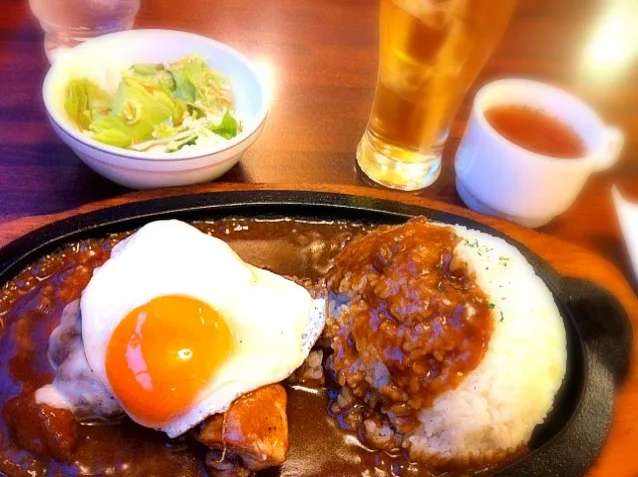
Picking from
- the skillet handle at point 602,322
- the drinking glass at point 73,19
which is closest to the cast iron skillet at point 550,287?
the skillet handle at point 602,322

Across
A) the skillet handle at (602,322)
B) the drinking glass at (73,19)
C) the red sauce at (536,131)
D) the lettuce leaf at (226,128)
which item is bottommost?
the drinking glass at (73,19)

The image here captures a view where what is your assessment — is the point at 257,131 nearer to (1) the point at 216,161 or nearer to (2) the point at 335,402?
(1) the point at 216,161

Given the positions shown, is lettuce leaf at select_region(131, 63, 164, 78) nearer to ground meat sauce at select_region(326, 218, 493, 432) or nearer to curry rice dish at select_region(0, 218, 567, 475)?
curry rice dish at select_region(0, 218, 567, 475)

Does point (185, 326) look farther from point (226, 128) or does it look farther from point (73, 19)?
point (73, 19)

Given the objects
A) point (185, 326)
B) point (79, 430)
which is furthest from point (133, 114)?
point (79, 430)

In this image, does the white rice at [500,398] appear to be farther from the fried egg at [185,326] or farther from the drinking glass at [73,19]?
the drinking glass at [73,19]

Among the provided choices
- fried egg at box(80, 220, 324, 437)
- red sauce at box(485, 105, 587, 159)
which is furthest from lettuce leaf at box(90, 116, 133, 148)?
red sauce at box(485, 105, 587, 159)

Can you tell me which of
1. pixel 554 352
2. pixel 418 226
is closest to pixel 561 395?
pixel 554 352
